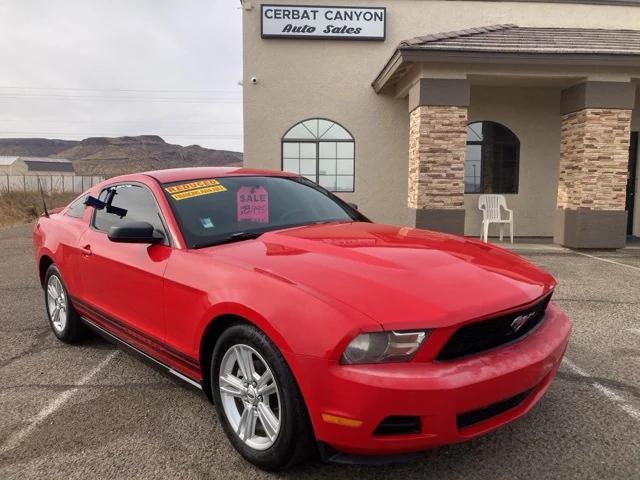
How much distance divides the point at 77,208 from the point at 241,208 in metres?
2.05

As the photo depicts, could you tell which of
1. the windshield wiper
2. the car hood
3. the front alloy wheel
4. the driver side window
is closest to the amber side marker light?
the front alloy wheel

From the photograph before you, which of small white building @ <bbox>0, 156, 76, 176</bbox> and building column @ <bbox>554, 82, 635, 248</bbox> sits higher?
small white building @ <bbox>0, 156, 76, 176</bbox>

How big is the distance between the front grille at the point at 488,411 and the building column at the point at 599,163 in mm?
8467

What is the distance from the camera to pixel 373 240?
3.02 m

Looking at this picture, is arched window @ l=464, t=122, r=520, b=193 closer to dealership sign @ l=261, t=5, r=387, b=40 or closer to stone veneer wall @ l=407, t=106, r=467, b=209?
stone veneer wall @ l=407, t=106, r=467, b=209

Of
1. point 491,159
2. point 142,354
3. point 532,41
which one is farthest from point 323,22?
point 142,354

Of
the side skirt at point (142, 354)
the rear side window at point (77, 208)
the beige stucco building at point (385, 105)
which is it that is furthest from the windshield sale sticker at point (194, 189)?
the beige stucco building at point (385, 105)

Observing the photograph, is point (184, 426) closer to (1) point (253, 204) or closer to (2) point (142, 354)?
(2) point (142, 354)

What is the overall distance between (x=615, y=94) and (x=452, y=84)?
3.10 meters

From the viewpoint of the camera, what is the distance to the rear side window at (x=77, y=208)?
4445mm

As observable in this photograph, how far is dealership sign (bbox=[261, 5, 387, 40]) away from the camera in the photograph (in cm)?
1184

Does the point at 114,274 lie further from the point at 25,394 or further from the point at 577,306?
the point at 577,306

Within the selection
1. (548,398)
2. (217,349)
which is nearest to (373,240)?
(217,349)

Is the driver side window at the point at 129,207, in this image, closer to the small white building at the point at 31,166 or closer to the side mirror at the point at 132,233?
the side mirror at the point at 132,233
